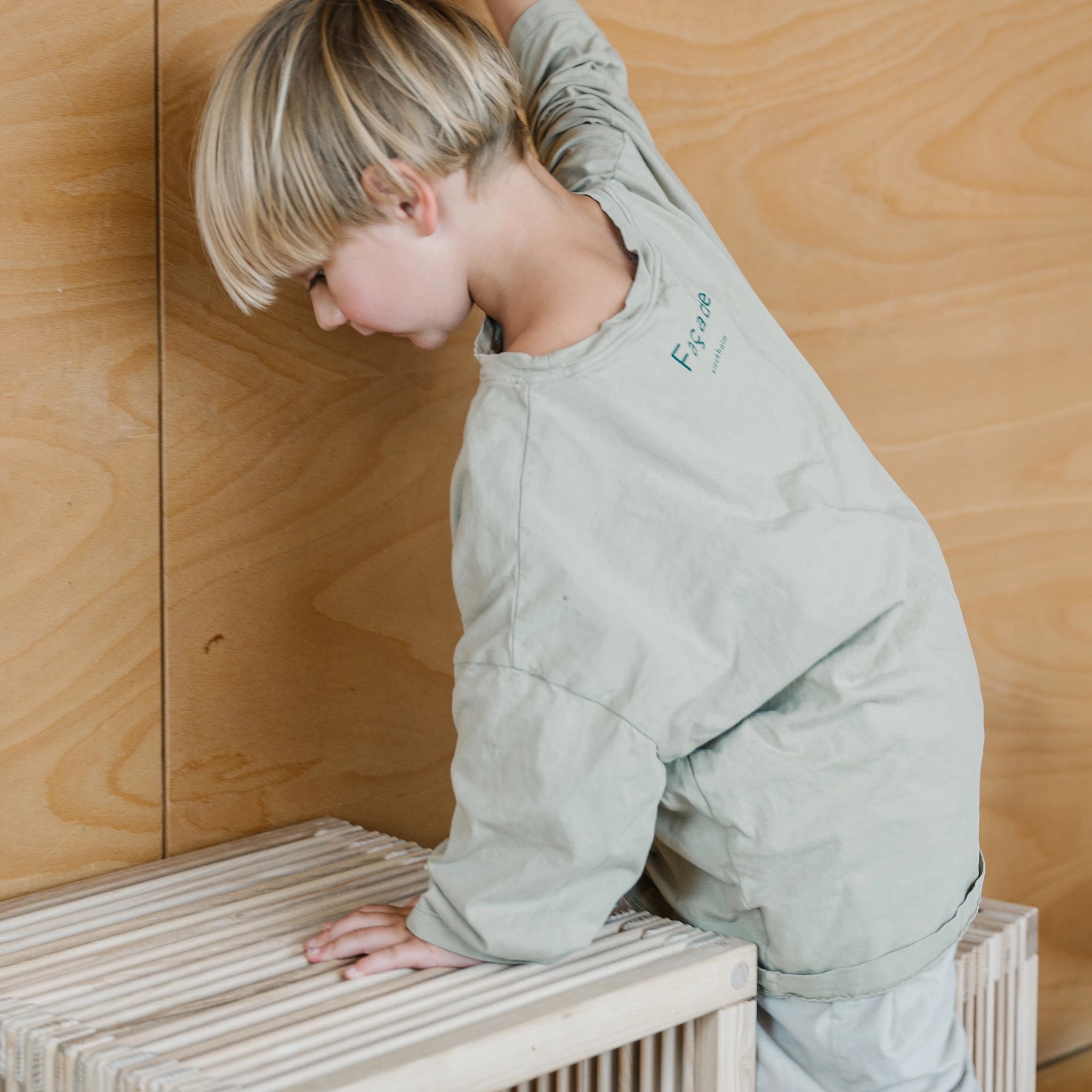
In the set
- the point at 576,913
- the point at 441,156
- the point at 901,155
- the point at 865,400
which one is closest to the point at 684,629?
the point at 576,913

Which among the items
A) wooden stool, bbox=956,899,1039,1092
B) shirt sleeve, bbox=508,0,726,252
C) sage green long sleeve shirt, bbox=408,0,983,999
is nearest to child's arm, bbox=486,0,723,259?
shirt sleeve, bbox=508,0,726,252

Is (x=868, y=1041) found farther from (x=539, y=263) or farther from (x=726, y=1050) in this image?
(x=539, y=263)

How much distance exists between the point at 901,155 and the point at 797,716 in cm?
81

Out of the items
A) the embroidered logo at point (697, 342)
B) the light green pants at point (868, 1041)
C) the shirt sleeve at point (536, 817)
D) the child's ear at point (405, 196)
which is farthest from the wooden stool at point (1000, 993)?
the child's ear at point (405, 196)

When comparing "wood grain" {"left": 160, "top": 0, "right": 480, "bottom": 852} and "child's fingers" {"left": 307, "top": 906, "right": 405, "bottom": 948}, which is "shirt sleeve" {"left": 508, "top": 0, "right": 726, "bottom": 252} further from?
"child's fingers" {"left": 307, "top": 906, "right": 405, "bottom": 948}

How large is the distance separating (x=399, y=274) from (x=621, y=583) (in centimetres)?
22

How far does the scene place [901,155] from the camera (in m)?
1.35

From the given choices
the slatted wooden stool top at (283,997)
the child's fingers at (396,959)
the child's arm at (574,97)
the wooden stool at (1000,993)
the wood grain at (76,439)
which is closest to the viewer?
the slatted wooden stool top at (283,997)

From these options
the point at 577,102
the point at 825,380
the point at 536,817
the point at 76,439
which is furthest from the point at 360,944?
the point at 825,380

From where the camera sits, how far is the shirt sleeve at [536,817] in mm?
689

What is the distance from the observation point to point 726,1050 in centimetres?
73

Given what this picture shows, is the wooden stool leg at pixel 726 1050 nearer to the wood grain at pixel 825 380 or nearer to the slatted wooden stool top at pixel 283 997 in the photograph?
the slatted wooden stool top at pixel 283 997

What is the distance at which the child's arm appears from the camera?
918mm

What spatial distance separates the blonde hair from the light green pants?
0.54 metres
